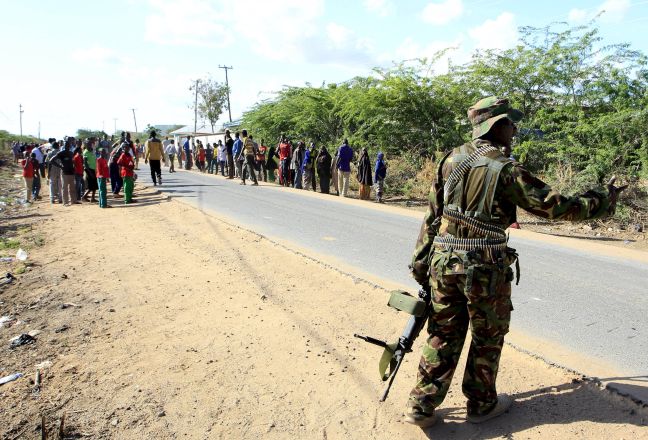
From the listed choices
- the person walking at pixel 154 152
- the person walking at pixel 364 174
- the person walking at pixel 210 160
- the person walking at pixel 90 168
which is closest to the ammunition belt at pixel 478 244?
the person walking at pixel 364 174

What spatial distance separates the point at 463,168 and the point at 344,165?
42.0ft

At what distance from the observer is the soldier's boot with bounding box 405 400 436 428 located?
3.00m

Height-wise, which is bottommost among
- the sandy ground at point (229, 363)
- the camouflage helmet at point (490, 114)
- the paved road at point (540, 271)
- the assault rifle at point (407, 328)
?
the sandy ground at point (229, 363)

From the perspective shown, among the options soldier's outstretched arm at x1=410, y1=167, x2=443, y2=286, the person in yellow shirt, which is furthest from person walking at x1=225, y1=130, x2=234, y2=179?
soldier's outstretched arm at x1=410, y1=167, x2=443, y2=286

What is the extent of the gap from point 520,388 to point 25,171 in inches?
645

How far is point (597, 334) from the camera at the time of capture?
439cm

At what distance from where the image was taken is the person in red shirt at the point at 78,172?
535 inches

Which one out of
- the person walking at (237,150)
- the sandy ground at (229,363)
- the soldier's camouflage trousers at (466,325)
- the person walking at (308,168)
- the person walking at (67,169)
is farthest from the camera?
the person walking at (237,150)

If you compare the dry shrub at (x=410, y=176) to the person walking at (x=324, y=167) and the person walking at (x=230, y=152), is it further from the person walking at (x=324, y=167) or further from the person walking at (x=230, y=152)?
the person walking at (x=230, y=152)

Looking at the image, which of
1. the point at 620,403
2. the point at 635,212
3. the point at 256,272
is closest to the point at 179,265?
the point at 256,272

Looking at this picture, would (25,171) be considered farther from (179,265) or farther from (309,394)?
(309,394)

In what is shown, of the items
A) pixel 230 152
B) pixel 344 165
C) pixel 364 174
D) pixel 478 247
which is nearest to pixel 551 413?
pixel 478 247

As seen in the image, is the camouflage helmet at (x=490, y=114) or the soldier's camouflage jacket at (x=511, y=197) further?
the camouflage helmet at (x=490, y=114)

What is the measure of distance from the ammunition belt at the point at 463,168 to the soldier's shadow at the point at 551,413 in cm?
143
